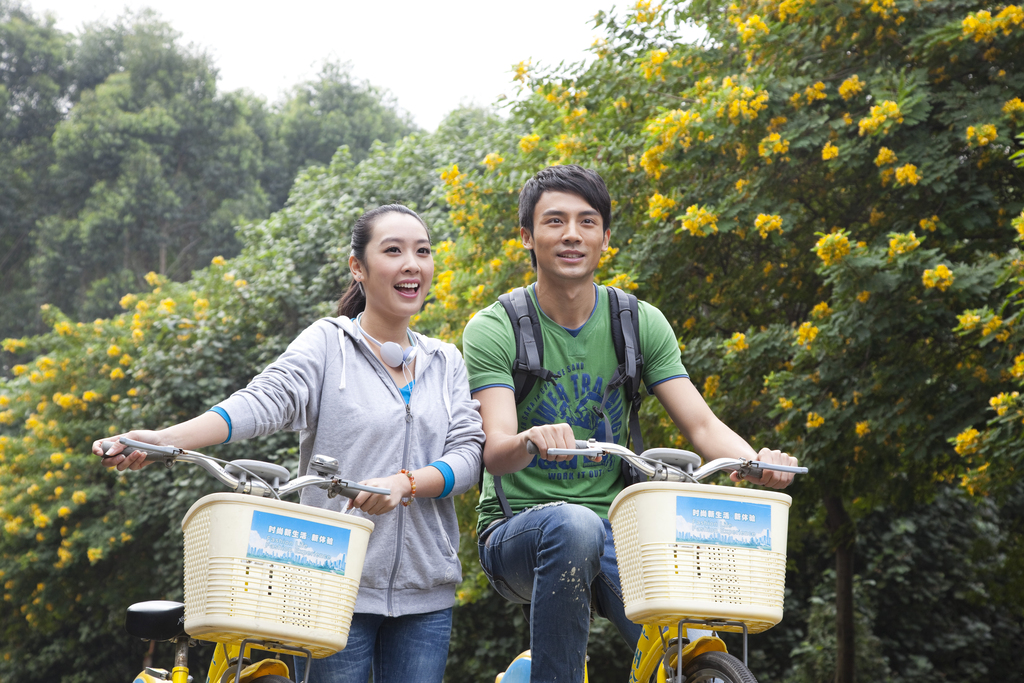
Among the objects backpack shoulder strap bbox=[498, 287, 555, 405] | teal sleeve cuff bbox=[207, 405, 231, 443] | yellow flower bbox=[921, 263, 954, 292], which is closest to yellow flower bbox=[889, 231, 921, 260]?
yellow flower bbox=[921, 263, 954, 292]

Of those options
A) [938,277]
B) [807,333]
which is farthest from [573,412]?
[807,333]

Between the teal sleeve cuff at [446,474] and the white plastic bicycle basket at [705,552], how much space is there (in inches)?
23.9

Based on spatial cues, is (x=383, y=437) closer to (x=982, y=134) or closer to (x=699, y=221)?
(x=699, y=221)

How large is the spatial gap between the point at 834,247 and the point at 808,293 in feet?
5.90

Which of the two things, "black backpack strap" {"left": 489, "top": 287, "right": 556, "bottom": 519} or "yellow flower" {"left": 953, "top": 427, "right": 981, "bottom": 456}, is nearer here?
"black backpack strap" {"left": 489, "top": 287, "right": 556, "bottom": 519}

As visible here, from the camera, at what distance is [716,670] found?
2488mm

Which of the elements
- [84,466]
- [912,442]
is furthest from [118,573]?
[912,442]

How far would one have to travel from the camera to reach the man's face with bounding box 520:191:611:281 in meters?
3.15

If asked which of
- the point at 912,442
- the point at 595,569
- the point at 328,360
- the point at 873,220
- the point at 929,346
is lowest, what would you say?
the point at 595,569

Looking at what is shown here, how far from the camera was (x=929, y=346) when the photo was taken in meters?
5.89

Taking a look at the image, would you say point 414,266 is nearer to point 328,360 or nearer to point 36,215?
point 328,360

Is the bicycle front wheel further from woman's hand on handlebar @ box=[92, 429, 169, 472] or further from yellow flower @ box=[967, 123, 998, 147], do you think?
yellow flower @ box=[967, 123, 998, 147]

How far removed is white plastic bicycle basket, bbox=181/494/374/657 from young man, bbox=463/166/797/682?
618 millimetres

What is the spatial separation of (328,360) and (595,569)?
997mm
